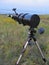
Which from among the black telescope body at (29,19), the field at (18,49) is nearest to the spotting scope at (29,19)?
the black telescope body at (29,19)

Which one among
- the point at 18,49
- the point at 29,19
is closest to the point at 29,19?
the point at 29,19

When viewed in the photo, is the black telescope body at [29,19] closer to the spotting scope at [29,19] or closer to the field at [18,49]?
the spotting scope at [29,19]

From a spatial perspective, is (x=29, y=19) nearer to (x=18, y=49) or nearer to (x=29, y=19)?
(x=29, y=19)

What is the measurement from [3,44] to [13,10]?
2163 millimetres

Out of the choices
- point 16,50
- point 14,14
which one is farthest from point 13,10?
point 16,50

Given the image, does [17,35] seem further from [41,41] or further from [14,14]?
[14,14]

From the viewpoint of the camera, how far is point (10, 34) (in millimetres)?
11070

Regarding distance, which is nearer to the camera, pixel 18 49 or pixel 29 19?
pixel 29 19

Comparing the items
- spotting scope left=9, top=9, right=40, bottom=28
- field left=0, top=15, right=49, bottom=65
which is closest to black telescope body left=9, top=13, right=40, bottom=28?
spotting scope left=9, top=9, right=40, bottom=28

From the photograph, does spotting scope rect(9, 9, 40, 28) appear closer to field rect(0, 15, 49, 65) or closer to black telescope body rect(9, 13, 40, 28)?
black telescope body rect(9, 13, 40, 28)

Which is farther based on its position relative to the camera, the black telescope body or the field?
the field

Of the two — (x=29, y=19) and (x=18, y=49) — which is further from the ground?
(x=29, y=19)

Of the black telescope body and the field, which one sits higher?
the black telescope body

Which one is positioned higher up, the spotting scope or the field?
the spotting scope
